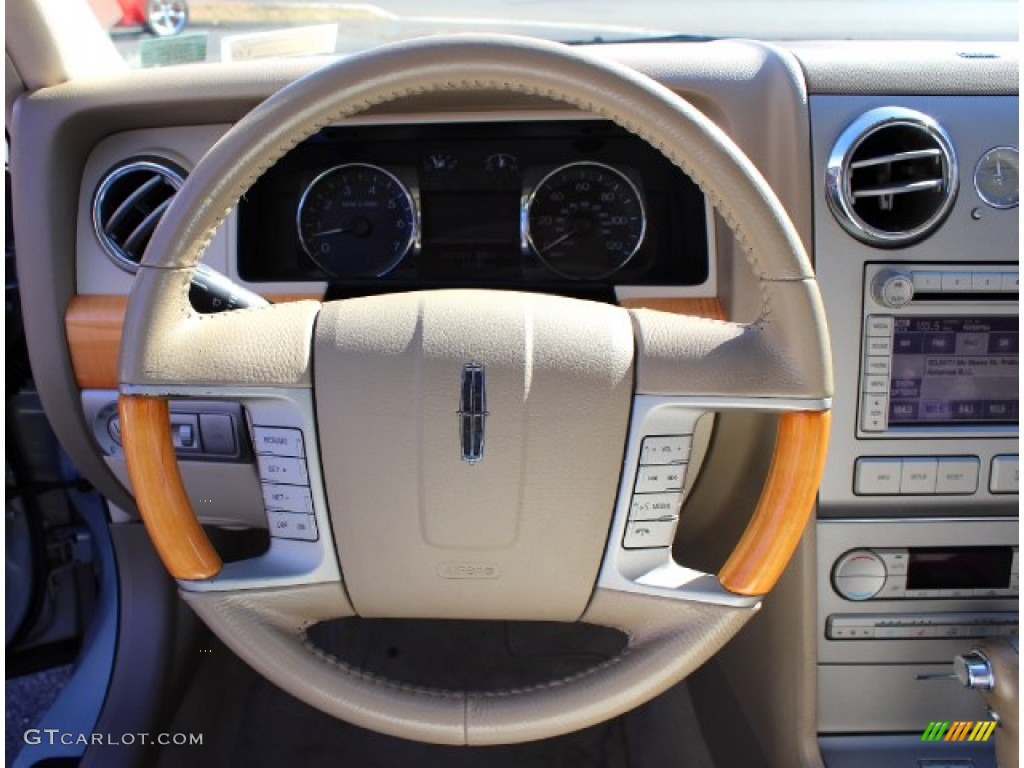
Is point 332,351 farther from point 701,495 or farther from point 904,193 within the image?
point 904,193

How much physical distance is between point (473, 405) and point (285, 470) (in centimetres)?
25

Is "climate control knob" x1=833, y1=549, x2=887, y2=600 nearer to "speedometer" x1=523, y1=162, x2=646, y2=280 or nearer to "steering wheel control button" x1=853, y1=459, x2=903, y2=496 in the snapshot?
"steering wheel control button" x1=853, y1=459, x2=903, y2=496

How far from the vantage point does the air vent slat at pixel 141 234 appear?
5.07ft

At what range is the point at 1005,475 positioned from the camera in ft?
4.78

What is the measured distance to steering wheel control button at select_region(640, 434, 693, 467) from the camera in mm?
1093

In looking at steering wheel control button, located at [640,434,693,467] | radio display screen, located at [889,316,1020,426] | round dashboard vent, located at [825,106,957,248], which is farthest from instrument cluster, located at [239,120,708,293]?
steering wheel control button, located at [640,434,693,467]

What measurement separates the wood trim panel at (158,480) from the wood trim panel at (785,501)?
2.07 ft

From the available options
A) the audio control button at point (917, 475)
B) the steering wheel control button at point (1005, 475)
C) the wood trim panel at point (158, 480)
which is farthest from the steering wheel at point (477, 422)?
the steering wheel control button at point (1005, 475)

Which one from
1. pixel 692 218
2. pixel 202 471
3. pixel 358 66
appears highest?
pixel 358 66

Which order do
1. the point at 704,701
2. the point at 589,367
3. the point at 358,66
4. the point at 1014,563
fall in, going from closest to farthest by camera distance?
the point at 358,66 → the point at 589,367 → the point at 1014,563 → the point at 704,701

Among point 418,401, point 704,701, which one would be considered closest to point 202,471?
point 418,401

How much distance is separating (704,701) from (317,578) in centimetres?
99

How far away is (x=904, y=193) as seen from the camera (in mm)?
1402

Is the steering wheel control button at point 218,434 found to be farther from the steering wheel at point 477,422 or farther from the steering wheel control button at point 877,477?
the steering wheel control button at point 877,477
